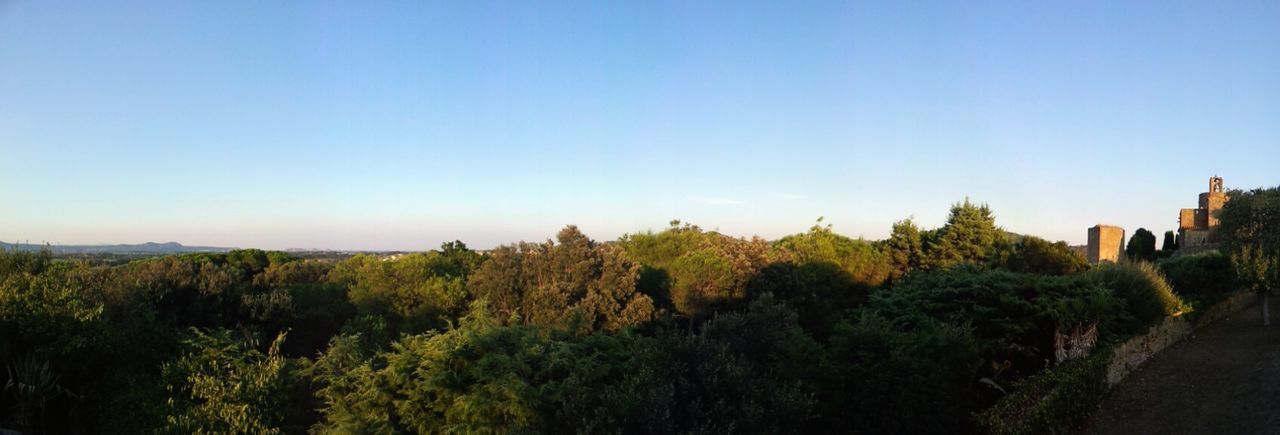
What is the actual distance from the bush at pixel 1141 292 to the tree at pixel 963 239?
12194 mm

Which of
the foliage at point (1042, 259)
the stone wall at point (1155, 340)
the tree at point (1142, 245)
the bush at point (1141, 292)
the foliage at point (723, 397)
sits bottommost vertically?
the foliage at point (723, 397)

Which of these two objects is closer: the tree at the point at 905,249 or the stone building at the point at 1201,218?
the tree at the point at 905,249

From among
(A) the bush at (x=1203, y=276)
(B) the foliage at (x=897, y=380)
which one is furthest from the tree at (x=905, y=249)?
(B) the foliage at (x=897, y=380)

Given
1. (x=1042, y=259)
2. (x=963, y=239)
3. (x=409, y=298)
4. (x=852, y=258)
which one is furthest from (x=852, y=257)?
(x=409, y=298)

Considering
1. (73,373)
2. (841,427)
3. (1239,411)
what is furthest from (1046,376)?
(73,373)

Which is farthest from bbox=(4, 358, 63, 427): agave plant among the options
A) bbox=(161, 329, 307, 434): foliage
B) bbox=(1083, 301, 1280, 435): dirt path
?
bbox=(1083, 301, 1280, 435): dirt path

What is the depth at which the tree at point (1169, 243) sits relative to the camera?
50022mm

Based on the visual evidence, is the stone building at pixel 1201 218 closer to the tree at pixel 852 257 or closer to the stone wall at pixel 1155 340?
the tree at pixel 852 257

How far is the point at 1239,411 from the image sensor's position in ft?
42.0

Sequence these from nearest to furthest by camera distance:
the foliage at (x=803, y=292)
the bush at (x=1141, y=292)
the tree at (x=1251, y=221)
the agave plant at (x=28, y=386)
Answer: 1. the agave plant at (x=28, y=386)
2. the bush at (x=1141, y=292)
3. the tree at (x=1251, y=221)
4. the foliage at (x=803, y=292)

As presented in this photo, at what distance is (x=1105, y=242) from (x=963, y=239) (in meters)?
21.9

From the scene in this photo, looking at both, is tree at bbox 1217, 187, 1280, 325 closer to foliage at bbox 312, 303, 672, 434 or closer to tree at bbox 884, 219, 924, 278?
tree at bbox 884, 219, 924, 278

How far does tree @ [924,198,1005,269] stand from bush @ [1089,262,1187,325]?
1219 centimetres

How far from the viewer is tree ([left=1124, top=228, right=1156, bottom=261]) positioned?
47.5m
